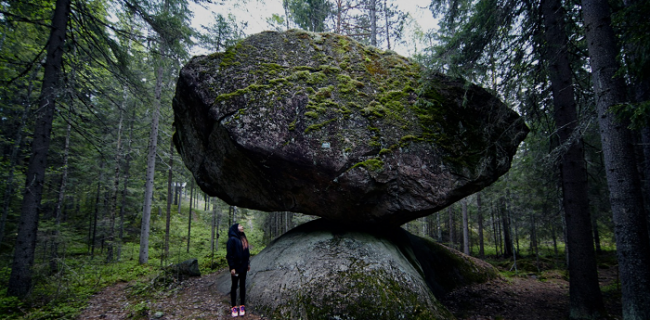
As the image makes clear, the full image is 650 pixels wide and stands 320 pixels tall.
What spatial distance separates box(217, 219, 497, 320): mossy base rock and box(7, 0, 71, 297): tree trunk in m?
4.08

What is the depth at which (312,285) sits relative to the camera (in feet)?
16.6

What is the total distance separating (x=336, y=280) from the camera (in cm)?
509

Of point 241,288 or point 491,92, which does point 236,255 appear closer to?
point 241,288

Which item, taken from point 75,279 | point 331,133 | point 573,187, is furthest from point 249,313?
point 573,187

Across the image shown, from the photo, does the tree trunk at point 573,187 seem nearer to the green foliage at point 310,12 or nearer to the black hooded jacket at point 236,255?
the black hooded jacket at point 236,255

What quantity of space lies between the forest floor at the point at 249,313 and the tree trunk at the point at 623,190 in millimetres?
1887

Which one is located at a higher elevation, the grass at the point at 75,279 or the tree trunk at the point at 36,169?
the tree trunk at the point at 36,169

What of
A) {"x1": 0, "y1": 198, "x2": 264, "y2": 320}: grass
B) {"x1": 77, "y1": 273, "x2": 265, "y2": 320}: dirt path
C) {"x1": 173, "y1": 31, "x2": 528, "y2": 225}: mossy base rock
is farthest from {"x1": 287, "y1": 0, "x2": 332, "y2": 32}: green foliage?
{"x1": 77, "y1": 273, "x2": 265, "y2": 320}: dirt path

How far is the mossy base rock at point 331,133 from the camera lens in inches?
217

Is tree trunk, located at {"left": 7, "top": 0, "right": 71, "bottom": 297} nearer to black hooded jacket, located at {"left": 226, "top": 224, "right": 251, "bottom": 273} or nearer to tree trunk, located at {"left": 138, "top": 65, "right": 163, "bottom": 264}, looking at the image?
tree trunk, located at {"left": 138, "top": 65, "right": 163, "bottom": 264}

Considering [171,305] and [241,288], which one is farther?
[171,305]

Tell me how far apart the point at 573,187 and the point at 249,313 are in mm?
7440

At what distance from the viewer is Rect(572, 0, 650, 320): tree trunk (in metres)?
3.98

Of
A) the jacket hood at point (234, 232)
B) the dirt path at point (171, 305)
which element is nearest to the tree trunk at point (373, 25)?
the jacket hood at point (234, 232)
